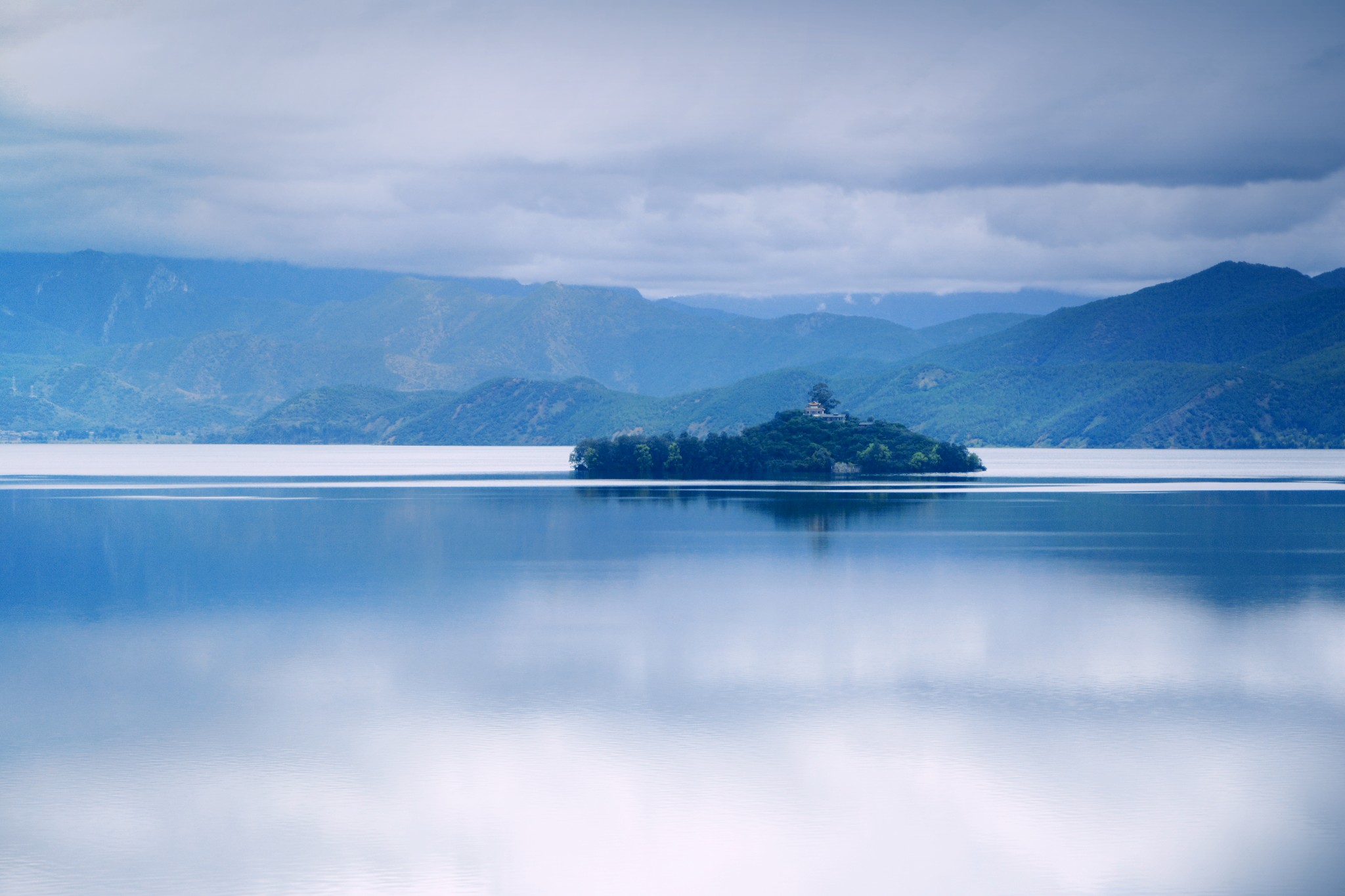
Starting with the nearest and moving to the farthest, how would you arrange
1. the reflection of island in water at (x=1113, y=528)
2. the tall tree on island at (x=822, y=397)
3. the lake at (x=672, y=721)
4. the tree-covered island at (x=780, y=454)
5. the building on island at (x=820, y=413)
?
the lake at (x=672, y=721) → the reflection of island in water at (x=1113, y=528) → the tree-covered island at (x=780, y=454) → the building on island at (x=820, y=413) → the tall tree on island at (x=822, y=397)

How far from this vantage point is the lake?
16.8 m

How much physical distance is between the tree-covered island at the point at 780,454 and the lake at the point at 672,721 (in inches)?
3899

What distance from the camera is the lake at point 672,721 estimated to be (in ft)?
55.0

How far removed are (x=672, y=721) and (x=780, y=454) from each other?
138271mm

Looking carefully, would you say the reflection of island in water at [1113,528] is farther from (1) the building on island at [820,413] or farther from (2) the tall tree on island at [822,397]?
(2) the tall tree on island at [822,397]

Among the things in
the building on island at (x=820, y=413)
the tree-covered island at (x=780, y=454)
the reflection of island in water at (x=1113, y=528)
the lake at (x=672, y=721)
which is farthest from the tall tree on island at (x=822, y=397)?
the lake at (x=672, y=721)

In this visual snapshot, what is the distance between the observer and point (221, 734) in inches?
907

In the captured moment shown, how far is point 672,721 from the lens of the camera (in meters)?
24.0

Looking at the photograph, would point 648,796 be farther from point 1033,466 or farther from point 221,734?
point 1033,466

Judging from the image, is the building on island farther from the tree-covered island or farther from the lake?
the lake

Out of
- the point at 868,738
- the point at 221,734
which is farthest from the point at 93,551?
the point at 868,738

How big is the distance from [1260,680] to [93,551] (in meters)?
46.8

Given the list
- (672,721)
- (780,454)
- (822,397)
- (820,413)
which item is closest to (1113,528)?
(672,721)

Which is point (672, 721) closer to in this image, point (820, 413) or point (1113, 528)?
point (1113, 528)
